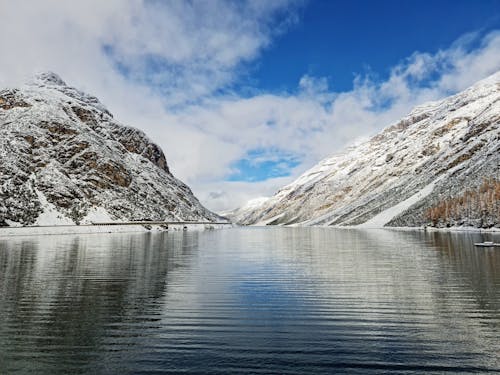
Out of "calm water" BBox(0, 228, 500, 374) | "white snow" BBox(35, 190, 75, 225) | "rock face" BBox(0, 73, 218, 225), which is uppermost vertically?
"rock face" BBox(0, 73, 218, 225)

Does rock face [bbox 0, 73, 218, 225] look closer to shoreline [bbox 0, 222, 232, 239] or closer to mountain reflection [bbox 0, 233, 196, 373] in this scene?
shoreline [bbox 0, 222, 232, 239]

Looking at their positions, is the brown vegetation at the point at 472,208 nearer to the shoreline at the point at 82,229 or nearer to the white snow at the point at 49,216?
the shoreline at the point at 82,229

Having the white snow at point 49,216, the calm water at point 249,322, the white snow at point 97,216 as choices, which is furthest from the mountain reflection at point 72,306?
the white snow at point 97,216

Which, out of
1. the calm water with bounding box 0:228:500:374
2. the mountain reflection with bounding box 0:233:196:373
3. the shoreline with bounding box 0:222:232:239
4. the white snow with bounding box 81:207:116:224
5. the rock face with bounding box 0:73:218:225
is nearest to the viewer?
the calm water with bounding box 0:228:500:374

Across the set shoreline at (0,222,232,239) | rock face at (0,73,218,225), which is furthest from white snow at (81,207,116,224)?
shoreline at (0,222,232,239)

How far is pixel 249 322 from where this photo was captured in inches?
705

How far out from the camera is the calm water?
12.7 meters

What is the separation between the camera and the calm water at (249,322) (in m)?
12.7

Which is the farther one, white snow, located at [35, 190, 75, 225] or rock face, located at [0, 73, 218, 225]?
rock face, located at [0, 73, 218, 225]

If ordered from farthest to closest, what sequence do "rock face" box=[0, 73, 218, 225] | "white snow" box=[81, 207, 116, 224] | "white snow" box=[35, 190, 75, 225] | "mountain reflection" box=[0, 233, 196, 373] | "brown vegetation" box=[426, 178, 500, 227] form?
1. "white snow" box=[81, 207, 116, 224]
2. "rock face" box=[0, 73, 218, 225]
3. "white snow" box=[35, 190, 75, 225]
4. "brown vegetation" box=[426, 178, 500, 227]
5. "mountain reflection" box=[0, 233, 196, 373]

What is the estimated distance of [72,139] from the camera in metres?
188

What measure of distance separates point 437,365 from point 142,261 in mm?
34639

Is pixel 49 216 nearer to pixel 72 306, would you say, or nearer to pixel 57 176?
pixel 57 176

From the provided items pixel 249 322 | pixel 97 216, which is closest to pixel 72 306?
pixel 249 322
